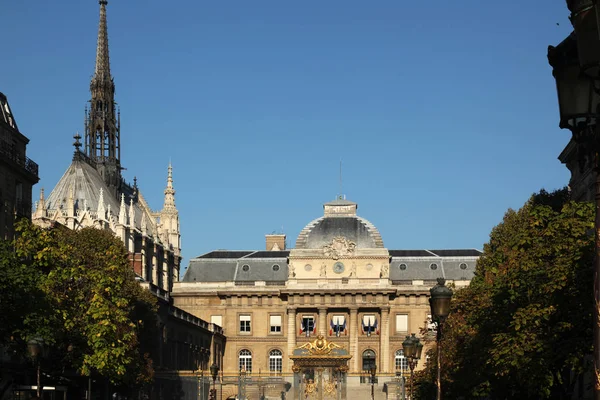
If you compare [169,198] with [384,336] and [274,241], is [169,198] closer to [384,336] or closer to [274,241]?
[274,241]

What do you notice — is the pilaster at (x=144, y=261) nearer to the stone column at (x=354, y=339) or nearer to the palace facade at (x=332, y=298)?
the palace facade at (x=332, y=298)

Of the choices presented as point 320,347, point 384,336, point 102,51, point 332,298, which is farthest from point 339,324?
point 102,51

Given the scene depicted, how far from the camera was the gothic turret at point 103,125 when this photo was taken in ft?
503

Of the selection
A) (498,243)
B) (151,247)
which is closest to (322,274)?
(151,247)

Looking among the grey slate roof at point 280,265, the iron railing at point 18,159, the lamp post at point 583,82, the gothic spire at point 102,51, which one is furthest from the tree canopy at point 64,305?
the gothic spire at point 102,51

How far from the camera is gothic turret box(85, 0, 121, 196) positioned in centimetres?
15338

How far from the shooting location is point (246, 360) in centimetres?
13325

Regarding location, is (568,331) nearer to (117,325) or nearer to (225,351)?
(117,325)

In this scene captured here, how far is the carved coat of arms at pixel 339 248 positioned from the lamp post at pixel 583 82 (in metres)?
117

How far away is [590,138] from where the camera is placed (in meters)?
12.2

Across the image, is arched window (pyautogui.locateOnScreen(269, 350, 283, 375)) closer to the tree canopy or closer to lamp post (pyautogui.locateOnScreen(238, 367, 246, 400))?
lamp post (pyautogui.locateOnScreen(238, 367, 246, 400))

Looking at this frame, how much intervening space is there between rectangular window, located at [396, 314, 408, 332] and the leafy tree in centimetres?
6595

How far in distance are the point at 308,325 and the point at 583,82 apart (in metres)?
121

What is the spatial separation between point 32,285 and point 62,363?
10.1 metres
